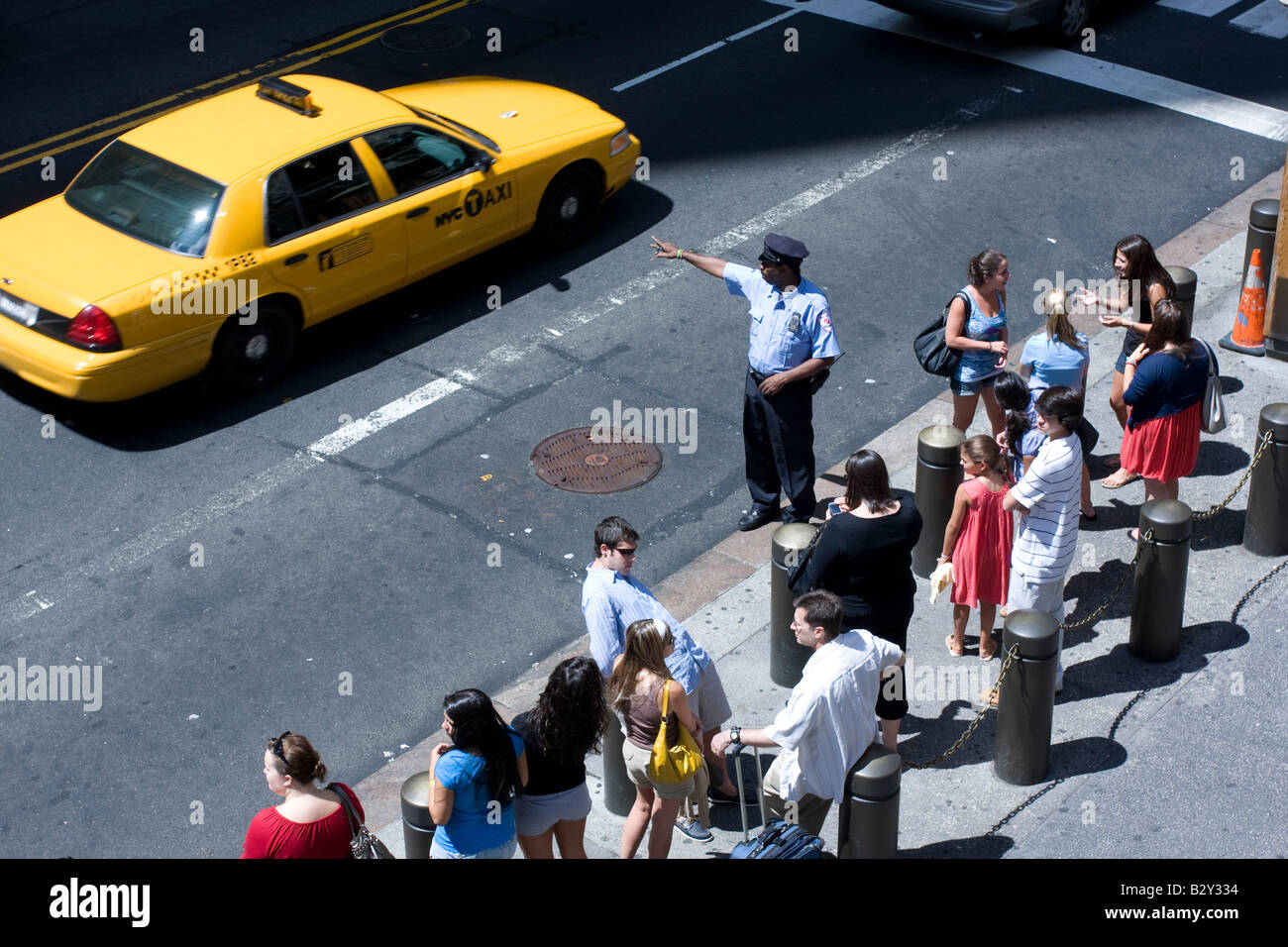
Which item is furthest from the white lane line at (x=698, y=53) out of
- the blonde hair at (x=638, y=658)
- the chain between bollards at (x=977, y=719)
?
the blonde hair at (x=638, y=658)

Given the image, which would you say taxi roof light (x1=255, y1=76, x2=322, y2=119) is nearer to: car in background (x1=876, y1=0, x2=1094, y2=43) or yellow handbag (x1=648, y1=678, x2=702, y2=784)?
yellow handbag (x1=648, y1=678, x2=702, y2=784)

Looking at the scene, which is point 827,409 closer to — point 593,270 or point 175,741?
point 593,270

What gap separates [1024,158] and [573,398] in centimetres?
536

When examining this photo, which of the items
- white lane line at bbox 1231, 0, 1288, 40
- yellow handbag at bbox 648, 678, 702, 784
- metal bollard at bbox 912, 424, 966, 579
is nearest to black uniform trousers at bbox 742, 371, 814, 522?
metal bollard at bbox 912, 424, 966, 579

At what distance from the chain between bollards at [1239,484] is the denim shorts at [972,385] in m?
1.41

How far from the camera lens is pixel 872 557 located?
694cm

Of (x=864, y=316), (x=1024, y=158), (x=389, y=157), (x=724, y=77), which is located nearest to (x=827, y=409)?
(x=864, y=316)

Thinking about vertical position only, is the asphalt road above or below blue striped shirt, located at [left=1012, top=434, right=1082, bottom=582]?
below

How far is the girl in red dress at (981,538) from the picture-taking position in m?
7.62

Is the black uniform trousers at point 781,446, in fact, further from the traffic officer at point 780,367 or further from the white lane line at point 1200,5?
the white lane line at point 1200,5

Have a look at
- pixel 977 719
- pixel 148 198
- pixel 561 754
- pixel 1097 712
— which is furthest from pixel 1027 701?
pixel 148 198

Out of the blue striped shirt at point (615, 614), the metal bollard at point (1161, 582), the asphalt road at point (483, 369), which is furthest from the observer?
the asphalt road at point (483, 369)

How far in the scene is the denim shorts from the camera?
30.6ft

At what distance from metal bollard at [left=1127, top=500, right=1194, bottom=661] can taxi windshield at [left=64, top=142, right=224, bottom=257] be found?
6.20 metres
